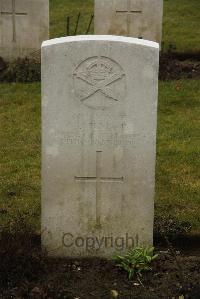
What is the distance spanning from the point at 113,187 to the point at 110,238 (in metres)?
0.39

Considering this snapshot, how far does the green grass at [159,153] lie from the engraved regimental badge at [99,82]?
1192 millimetres

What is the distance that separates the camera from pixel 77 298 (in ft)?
14.8

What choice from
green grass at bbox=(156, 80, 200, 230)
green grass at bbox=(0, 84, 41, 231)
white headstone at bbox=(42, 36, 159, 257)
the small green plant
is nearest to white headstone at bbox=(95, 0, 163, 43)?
green grass at bbox=(156, 80, 200, 230)

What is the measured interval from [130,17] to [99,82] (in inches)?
278

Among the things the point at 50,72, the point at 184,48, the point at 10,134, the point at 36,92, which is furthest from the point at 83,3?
the point at 50,72

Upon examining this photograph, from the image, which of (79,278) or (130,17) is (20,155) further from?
(130,17)

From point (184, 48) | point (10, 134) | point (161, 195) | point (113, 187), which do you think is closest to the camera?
point (113, 187)

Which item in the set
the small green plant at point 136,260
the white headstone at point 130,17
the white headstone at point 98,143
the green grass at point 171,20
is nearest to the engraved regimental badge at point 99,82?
the white headstone at point 98,143

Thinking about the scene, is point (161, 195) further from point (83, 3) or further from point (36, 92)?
point (83, 3)

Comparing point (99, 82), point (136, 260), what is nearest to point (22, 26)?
point (99, 82)

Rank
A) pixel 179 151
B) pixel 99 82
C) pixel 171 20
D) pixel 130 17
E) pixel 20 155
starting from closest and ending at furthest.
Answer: pixel 99 82
pixel 20 155
pixel 179 151
pixel 130 17
pixel 171 20

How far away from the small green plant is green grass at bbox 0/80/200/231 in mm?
804

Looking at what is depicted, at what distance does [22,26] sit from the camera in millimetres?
11344

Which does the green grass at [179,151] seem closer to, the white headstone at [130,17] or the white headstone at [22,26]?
the white headstone at [130,17]
